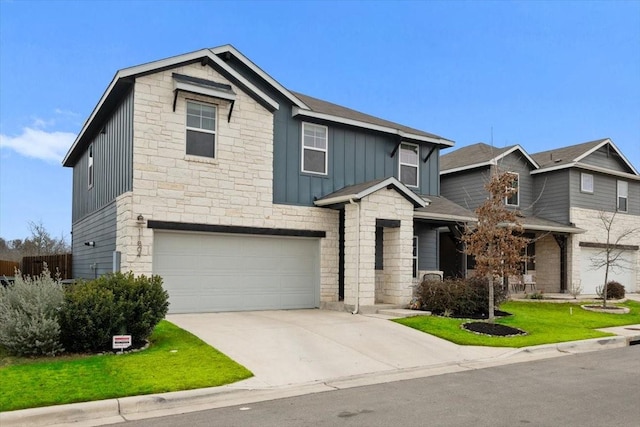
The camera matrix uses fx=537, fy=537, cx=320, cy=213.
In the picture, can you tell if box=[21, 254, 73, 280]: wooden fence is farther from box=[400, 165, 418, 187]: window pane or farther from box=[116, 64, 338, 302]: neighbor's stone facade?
box=[400, 165, 418, 187]: window pane

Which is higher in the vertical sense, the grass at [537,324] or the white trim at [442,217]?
the white trim at [442,217]

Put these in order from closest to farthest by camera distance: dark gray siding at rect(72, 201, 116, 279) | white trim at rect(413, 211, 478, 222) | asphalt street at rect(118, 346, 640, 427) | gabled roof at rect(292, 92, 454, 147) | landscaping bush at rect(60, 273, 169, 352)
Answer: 1. asphalt street at rect(118, 346, 640, 427)
2. landscaping bush at rect(60, 273, 169, 352)
3. dark gray siding at rect(72, 201, 116, 279)
4. gabled roof at rect(292, 92, 454, 147)
5. white trim at rect(413, 211, 478, 222)

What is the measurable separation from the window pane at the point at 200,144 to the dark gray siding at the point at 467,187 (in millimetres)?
13437

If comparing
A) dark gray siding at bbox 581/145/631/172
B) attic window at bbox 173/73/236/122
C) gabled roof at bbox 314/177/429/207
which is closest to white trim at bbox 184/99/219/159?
attic window at bbox 173/73/236/122

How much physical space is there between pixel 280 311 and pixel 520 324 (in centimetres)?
669

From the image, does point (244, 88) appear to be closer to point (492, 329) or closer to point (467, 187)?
point (492, 329)

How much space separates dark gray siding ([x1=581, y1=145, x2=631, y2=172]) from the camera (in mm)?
26641

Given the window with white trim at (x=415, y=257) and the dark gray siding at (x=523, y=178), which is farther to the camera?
the dark gray siding at (x=523, y=178)

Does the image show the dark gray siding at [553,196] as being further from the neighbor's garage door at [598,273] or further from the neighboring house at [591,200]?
the neighbor's garage door at [598,273]

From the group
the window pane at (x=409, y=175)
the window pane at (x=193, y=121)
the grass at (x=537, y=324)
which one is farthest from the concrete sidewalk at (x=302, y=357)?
the window pane at (x=409, y=175)

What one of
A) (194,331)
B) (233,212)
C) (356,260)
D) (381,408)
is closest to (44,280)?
(194,331)

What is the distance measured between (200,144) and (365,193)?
478cm

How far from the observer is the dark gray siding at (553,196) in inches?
995

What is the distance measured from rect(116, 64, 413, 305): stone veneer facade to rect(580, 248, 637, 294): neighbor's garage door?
14249 mm
